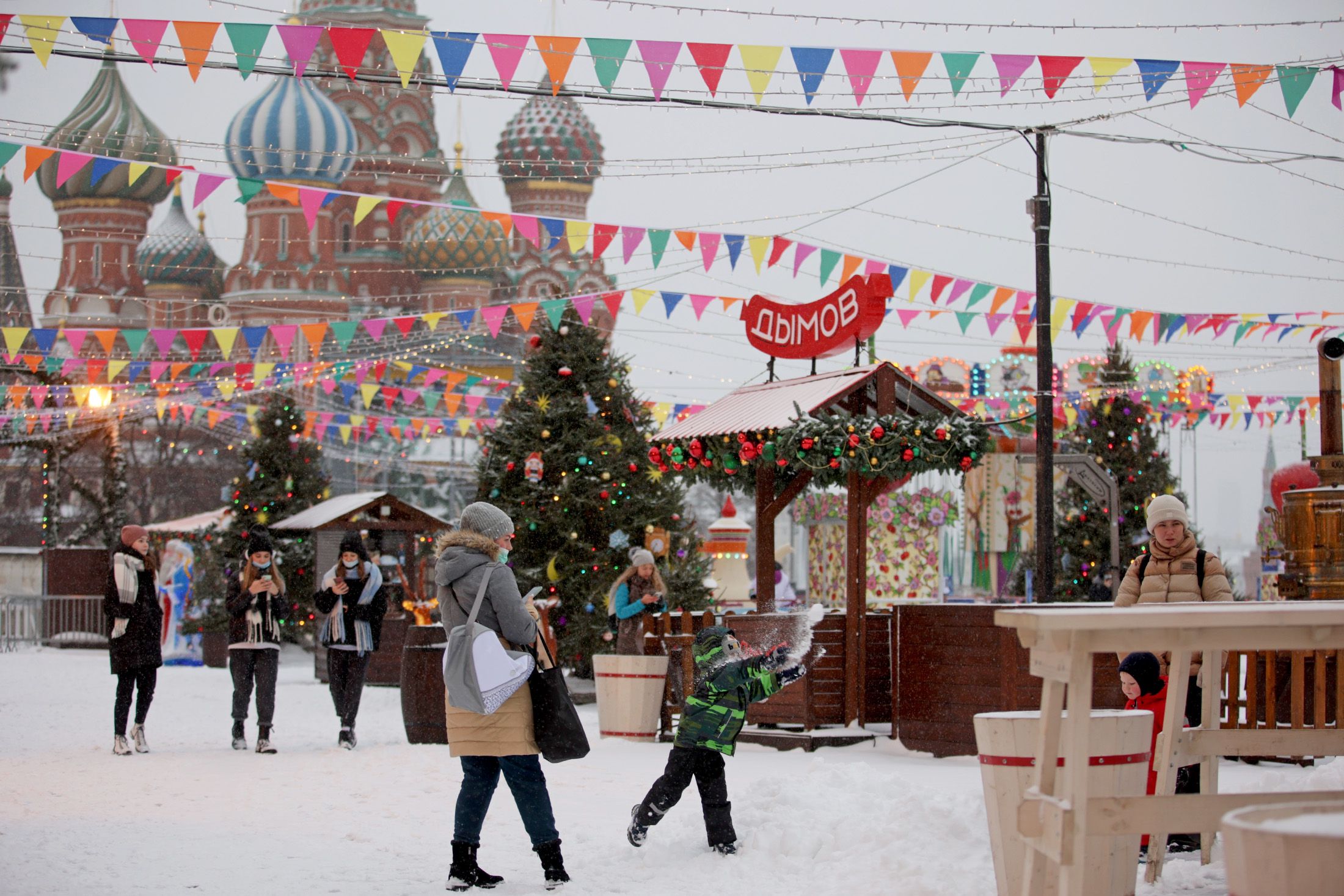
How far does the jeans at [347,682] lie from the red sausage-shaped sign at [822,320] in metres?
4.68

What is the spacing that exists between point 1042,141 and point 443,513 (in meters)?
53.8

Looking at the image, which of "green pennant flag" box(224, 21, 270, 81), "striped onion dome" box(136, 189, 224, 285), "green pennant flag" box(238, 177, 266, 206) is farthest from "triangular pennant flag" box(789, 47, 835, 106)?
"striped onion dome" box(136, 189, 224, 285)

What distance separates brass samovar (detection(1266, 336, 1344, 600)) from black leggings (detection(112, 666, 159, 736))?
8827 millimetres

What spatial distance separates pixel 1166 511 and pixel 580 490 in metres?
10.2

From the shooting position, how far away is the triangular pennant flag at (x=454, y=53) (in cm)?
1168

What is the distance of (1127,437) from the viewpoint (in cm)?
2222

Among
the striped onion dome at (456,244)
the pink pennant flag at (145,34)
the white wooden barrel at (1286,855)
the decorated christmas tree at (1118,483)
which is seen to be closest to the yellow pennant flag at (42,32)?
the pink pennant flag at (145,34)

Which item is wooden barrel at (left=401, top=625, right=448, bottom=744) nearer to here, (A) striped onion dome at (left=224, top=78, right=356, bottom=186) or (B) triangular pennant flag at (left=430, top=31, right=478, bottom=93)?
(B) triangular pennant flag at (left=430, top=31, right=478, bottom=93)

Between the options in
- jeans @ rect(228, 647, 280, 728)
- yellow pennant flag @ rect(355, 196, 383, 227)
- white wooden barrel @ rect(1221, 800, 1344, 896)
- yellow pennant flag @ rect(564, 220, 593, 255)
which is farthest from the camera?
yellow pennant flag @ rect(564, 220, 593, 255)

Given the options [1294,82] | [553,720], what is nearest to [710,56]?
[1294,82]

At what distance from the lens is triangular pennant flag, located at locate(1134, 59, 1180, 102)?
457 inches

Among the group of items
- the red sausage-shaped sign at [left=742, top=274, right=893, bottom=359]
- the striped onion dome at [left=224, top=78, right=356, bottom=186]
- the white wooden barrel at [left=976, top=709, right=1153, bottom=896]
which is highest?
the striped onion dome at [left=224, top=78, right=356, bottom=186]

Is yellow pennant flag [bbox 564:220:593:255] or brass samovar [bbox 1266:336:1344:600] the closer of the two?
brass samovar [bbox 1266:336:1344:600]

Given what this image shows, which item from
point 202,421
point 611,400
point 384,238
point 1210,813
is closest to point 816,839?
point 1210,813
